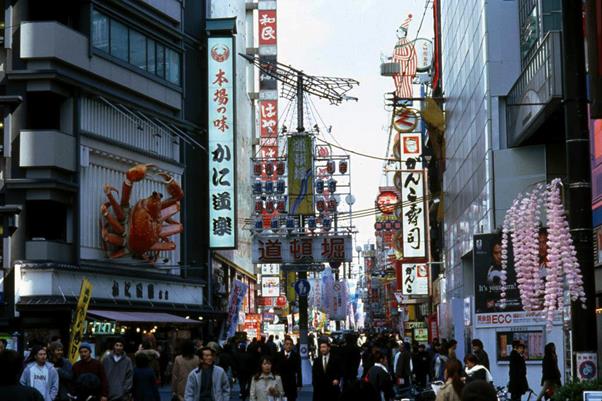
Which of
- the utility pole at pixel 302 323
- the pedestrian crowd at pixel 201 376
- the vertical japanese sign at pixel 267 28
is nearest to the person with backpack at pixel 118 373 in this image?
the pedestrian crowd at pixel 201 376

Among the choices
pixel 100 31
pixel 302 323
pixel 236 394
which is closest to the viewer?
pixel 236 394

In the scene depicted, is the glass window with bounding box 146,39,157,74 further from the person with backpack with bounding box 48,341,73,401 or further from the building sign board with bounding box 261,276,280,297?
the building sign board with bounding box 261,276,280,297

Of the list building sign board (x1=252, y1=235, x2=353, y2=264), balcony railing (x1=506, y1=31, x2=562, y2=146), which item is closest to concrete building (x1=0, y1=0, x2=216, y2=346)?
building sign board (x1=252, y1=235, x2=353, y2=264)

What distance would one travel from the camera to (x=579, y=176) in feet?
36.9

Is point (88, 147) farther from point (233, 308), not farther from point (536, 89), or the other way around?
point (536, 89)

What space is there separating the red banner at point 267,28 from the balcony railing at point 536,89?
65566 millimetres

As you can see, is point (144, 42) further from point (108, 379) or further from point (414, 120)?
point (108, 379)

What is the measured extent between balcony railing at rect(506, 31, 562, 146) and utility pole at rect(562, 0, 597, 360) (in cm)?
1006

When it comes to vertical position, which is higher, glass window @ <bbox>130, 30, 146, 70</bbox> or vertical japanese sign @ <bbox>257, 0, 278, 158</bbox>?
vertical japanese sign @ <bbox>257, 0, 278, 158</bbox>

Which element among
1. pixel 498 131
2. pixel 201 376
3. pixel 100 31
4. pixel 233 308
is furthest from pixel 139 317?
pixel 201 376

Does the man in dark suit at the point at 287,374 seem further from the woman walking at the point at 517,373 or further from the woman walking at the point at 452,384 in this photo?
the woman walking at the point at 452,384

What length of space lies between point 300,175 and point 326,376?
2291 cm

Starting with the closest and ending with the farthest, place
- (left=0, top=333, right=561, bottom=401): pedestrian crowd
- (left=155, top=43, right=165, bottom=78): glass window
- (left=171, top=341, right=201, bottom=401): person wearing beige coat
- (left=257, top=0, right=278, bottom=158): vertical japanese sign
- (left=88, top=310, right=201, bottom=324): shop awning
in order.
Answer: (left=0, top=333, right=561, bottom=401): pedestrian crowd
(left=171, top=341, right=201, bottom=401): person wearing beige coat
(left=88, top=310, right=201, bottom=324): shop awning
(left=155, top=43, right=165, bottom=78): glass window
(left=257, top=0, right=278, bottom=158): vertical japanese sign

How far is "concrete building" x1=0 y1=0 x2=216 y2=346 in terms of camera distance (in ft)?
119
